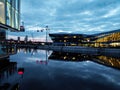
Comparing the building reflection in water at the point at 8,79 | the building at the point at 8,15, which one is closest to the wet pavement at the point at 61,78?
the building reflection in water at the point at 8,79

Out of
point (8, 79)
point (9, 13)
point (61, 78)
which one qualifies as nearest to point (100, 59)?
point (61, 78)

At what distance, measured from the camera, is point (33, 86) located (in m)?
10.5

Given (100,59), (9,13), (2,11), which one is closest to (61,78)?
(2,11)

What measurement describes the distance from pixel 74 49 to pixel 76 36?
89.6m

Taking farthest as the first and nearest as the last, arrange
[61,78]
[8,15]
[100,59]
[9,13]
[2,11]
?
[100,59] → [9,13] → [8,15] → [2,11] → [61,78]

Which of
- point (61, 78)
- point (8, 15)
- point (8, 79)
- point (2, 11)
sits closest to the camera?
point (8, 79)

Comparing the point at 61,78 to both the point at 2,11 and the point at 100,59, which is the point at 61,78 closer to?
the point at 2,11

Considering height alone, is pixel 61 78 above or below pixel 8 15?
below

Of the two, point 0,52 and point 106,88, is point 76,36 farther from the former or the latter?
point 106,88

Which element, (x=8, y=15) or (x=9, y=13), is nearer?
(x=8, y=15)

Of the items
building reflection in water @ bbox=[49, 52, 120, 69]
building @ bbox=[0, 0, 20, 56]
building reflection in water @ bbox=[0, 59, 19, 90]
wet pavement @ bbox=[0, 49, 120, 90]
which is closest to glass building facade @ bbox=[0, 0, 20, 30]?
building @ bbox=[0, 0, 20, 56]

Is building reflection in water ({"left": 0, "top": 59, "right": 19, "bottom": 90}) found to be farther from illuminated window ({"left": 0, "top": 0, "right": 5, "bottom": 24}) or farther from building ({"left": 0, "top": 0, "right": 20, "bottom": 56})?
illuminated window ({"left": 0, "top": 0, "right": 5, "bottom": 24})

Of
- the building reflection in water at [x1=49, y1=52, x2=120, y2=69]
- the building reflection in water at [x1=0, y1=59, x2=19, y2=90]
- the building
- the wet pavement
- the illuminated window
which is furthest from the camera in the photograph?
the building

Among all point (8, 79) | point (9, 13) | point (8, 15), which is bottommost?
point (8, 79)
